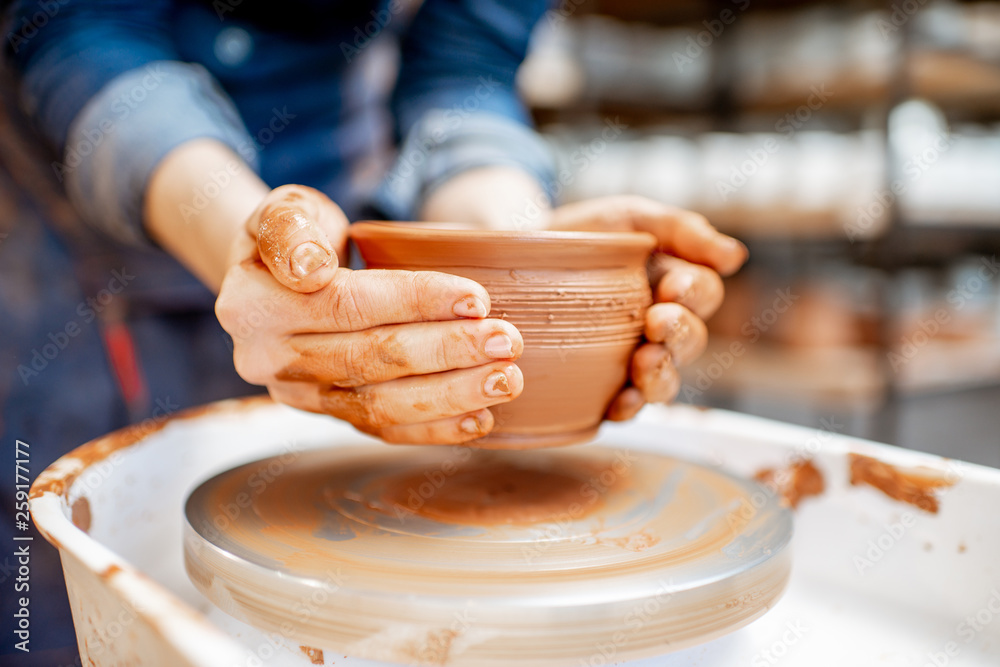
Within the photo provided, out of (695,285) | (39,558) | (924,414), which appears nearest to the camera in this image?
(695,285)

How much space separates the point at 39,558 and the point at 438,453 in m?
0.65

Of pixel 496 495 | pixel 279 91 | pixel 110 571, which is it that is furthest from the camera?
pixel 279 91

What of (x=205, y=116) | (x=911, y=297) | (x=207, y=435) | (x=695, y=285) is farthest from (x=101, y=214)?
(x=911, y=297)

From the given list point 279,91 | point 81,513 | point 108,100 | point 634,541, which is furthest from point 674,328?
point 279,91

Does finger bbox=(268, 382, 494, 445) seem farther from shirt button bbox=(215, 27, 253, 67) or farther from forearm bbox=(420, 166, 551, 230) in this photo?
shirt button bbox=(215, 27, 253, 67)

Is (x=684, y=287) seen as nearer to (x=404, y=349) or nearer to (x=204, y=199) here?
(x=404, y=349)

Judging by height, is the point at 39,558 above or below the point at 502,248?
below

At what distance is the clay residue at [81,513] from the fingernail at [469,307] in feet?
1.26

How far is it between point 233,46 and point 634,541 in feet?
3.09

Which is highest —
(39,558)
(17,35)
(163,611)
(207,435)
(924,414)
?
(17,35)

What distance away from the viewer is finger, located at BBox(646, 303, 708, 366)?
69cm

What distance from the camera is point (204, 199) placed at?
0.81 metres

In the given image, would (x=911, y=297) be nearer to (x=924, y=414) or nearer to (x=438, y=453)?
(x=924, y=414)

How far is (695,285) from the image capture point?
738 millimetres
